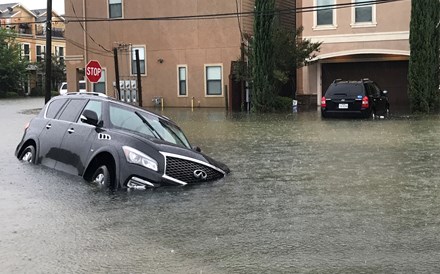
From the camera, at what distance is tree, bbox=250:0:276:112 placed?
2847 cm

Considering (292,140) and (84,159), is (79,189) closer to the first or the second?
(84,159)

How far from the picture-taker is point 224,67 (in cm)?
3438

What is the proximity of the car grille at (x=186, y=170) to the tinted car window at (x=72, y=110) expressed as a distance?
94.0 inches

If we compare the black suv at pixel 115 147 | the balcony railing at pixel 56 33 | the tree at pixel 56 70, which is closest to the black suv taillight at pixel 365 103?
the black suv at pixel 115 147

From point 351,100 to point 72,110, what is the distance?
14.6 m

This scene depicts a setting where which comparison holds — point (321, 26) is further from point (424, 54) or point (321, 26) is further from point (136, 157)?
point (136, 157)

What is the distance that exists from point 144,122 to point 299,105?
75.5 ft

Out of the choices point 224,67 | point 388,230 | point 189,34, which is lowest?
point 388,230

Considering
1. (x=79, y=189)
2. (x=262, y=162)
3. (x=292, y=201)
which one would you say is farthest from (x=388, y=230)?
(x=262, y=162)

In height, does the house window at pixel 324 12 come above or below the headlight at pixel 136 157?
above

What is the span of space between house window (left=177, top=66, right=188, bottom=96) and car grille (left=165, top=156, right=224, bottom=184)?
26.7 metres

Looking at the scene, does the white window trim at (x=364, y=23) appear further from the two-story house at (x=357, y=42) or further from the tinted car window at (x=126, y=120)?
the tinted car window at (x=126, y=120)

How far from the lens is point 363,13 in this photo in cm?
3045

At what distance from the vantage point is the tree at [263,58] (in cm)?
2847
